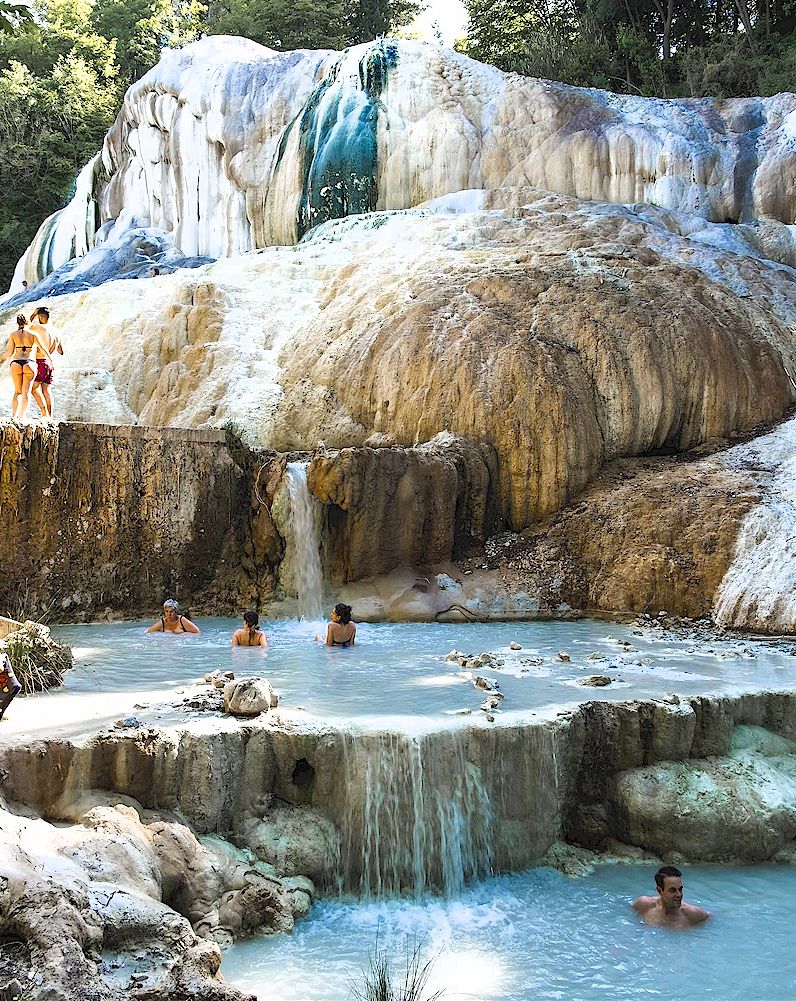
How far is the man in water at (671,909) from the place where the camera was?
211 inches

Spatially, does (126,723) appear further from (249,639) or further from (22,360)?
(22,360)

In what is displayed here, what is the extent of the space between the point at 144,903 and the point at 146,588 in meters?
7.81

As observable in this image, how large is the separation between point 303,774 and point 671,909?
2.22m

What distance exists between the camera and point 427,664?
838cm

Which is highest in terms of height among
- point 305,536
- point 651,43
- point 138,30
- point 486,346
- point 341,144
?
point 138,30

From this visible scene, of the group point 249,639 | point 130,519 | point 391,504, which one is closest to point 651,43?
point 391,504

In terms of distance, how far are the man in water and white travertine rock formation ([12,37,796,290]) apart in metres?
15.8

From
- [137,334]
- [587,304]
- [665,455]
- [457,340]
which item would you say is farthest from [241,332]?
[665,455]

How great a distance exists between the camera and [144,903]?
4043mm

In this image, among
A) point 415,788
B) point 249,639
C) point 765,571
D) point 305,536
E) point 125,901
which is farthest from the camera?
point 305,536

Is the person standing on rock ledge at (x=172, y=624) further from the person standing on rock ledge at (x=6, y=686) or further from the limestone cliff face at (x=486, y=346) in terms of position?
the limestone cliff face at (x=486, y=346)

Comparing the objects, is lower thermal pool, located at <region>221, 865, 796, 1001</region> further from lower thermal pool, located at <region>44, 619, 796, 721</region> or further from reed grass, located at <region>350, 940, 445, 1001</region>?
lower thermal pool, located at <region>44, 619, 796, 721</region>

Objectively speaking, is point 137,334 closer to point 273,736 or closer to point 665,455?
point 665,455

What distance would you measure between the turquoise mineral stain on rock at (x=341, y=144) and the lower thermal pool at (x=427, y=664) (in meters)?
12.2
